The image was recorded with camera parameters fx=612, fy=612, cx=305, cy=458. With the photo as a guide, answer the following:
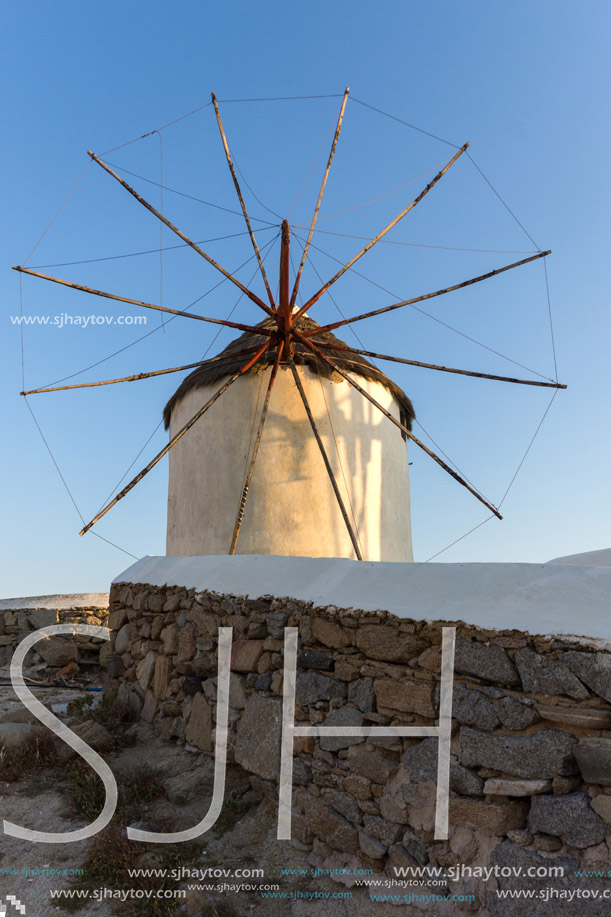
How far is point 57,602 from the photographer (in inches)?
373

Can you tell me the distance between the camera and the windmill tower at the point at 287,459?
7641 mm

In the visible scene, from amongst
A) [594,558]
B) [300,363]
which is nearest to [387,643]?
[594,558]

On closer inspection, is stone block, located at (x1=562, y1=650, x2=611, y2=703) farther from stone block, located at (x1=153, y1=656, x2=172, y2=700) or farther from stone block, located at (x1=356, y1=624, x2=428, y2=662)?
stone block, located at (x1=153, y1=656, x2=172, y2=700)

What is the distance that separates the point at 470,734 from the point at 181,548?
612 centimetres

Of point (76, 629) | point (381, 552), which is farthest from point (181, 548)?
point (381, 552)

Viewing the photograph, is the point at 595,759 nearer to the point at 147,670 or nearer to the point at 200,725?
the point at 200,725

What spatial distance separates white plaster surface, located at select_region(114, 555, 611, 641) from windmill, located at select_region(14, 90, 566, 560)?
10.5 feet

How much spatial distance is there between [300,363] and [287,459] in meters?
1.32

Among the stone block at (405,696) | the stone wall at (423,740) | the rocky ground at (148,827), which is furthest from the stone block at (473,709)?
the rocky ground at (148,827)

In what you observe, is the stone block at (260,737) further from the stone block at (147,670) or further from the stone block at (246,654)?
the stone block at (147,670)

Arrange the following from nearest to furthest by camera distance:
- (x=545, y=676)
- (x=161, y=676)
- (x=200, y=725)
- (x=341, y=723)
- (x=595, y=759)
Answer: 1. (x=595, y=759)
2. (x=545, y=676)
3. (x=341, y=723)
4. (x=200, y=725)
5. (x=161, y=676)

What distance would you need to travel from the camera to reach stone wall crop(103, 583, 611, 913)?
2.50 m

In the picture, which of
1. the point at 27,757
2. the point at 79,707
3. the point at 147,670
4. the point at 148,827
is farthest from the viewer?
the point at 79,707

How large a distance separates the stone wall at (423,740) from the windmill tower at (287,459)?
3.57 m
